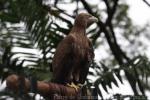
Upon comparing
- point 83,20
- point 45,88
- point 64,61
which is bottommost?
point 45,88

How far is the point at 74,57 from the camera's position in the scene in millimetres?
3877

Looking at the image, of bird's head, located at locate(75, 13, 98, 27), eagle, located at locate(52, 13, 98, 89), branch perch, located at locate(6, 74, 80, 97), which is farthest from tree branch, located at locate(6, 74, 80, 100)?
bird's head, located at locate(75, 13, 98, 27)

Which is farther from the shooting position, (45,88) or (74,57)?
(74,57)

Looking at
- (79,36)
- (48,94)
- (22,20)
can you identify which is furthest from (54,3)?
(48,94)

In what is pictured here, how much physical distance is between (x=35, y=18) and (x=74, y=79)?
1.43 metres

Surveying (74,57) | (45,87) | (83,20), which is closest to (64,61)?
(74,57)

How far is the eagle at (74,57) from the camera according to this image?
12.6 feet

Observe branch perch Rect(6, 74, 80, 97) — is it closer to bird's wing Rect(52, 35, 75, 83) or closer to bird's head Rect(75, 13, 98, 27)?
bird's wing Rect(52, 35, 75, 83)

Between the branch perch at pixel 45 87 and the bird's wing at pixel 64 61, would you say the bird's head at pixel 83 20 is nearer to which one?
the bird's wing at pixel 64 61

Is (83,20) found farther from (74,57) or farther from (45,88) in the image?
(45,88)

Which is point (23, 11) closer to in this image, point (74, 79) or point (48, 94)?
point (74, 79)

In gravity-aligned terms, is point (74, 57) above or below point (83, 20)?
below

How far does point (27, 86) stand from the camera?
3.15 metres

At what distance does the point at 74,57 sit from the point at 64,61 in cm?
7
